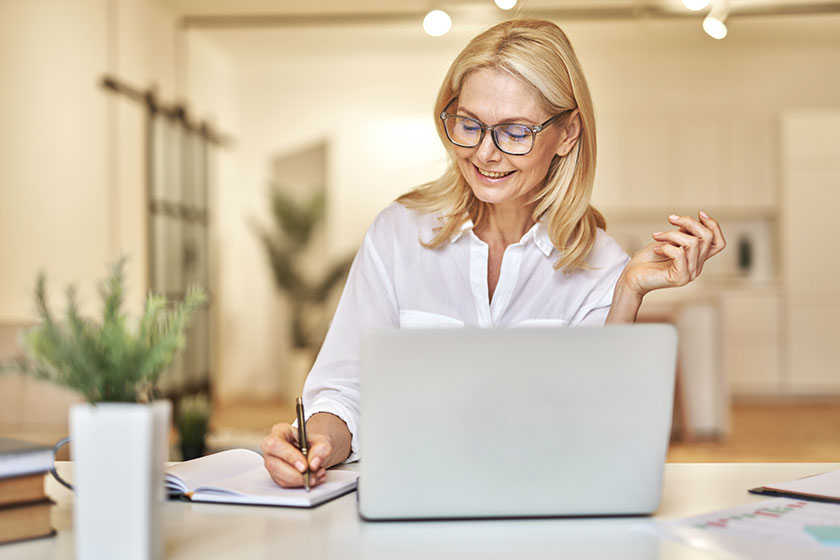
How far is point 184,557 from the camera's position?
33.1 inches

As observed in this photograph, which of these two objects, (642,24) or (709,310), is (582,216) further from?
(642,24)

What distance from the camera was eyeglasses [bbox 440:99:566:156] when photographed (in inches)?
61.4

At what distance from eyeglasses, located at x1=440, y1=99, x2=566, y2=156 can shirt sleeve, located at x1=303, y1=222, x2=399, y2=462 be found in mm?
261

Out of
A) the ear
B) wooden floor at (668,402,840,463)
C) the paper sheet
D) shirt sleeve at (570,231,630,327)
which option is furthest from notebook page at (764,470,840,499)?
wooden floor at (668,402,840,463)

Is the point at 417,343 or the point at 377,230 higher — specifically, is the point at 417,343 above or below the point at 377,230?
below

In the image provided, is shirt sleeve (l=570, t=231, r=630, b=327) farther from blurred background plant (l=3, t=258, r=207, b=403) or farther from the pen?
blurred background plant (l=3, t=258, r=207, b=403)

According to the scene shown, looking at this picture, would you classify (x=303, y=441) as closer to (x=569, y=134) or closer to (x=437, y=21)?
(x=569, y=134)

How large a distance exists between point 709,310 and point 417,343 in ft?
17.8

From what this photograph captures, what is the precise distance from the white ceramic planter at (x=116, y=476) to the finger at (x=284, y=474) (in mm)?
330

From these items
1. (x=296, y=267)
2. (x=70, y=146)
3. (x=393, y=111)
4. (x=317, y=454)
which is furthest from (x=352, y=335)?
(x=393, y=111)

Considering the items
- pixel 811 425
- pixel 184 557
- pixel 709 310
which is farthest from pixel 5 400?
pixel 811 425

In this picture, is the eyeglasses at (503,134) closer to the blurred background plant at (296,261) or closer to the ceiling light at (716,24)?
the ceiling light at (716,24)

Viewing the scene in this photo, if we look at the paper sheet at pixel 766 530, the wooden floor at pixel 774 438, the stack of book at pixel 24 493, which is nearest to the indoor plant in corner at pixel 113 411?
the stack of book at pixel 24 493

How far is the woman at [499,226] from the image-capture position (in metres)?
1.56
